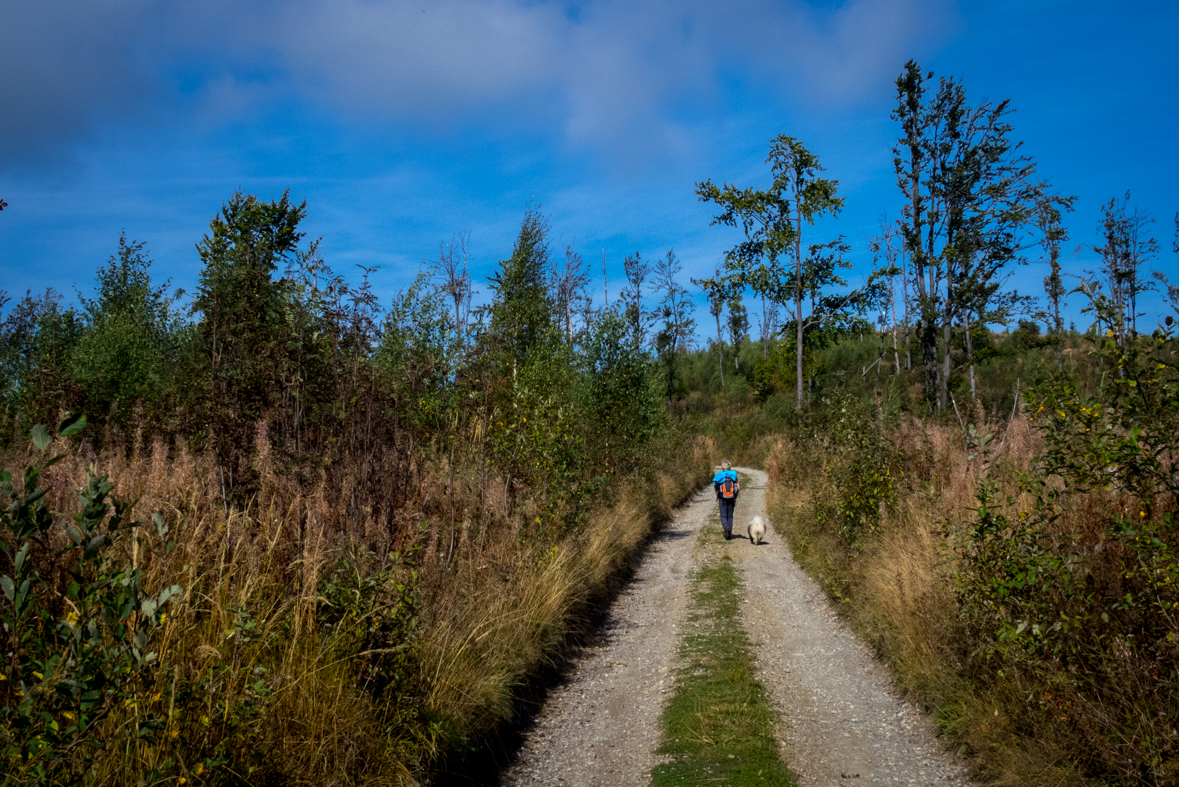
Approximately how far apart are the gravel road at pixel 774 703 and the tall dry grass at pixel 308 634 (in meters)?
0.57

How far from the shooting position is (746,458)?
39719 mm

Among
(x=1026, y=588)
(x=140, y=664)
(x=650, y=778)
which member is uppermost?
(x=140, y=664)

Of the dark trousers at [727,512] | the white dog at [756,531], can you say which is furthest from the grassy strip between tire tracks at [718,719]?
the dark trousers at [727,512]

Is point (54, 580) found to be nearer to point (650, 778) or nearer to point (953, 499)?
point (650, 778)

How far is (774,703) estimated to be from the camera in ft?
19.6

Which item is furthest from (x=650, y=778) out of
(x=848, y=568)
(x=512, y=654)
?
(x=848, y=568)

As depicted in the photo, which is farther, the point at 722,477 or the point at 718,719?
the point at 722,477

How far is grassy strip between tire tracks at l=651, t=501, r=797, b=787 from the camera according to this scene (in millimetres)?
4707

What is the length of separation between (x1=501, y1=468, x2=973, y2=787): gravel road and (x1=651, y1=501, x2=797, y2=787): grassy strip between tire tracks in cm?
14

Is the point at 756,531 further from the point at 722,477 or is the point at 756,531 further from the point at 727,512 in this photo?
the point at 722,477

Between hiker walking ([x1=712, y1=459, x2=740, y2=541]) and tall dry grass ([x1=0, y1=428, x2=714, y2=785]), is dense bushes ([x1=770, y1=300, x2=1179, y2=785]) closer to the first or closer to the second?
tall dry grass ([x1=0, y1=428, x2=714, y2=785])

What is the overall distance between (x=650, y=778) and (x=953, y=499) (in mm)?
4643

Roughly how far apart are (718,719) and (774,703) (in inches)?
29.9

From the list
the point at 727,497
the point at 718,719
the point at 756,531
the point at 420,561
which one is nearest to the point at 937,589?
the point at 718,719
